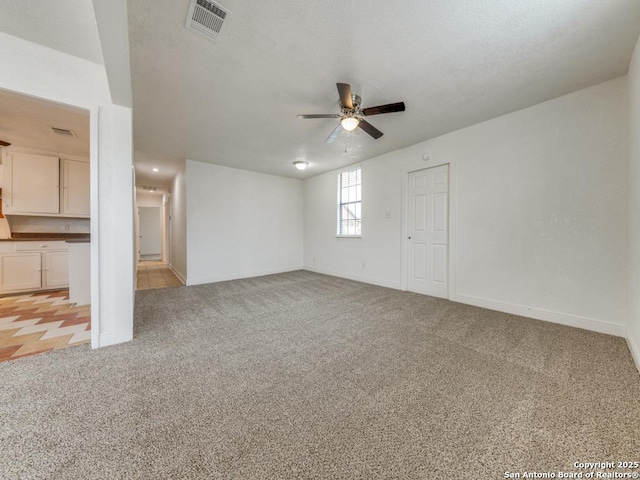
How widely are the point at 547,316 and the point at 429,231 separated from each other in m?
1.81

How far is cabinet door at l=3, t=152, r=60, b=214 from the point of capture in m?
4.02

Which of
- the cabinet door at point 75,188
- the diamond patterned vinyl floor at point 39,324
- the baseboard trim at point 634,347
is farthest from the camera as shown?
the cabinet door at point 75,188

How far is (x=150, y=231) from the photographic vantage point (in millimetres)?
10492

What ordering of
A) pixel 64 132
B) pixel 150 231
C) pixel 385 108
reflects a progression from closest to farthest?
pixel 385 108 < pixel 64 132 < pixel 150 231

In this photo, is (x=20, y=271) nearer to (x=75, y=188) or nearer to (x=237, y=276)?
(x=75, y=188)

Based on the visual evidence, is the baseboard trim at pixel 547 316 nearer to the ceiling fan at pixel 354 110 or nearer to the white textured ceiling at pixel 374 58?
the white textured ceiling at pixel 374 58

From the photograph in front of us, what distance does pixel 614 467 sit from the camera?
1097mm

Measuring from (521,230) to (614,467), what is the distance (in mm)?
2579

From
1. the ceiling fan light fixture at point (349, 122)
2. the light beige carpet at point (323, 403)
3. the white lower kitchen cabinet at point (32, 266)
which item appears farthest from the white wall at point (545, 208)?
the white lower kitchen cabinet at point (32, 266)

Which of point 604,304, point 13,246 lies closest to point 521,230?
point 604,304

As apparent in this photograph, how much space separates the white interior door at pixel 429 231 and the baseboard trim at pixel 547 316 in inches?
17.1

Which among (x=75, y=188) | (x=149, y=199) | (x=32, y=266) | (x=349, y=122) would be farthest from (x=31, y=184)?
(x=349, y=122)

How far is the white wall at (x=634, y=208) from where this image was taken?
76.0 inches

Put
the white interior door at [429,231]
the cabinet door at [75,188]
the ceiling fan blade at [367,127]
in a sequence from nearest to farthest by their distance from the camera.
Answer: the ceiling fan blade at [367,127] → the white interior door at [429,231] → the cabinet door at [75,188]
